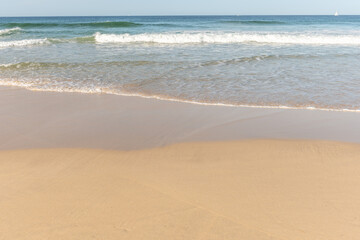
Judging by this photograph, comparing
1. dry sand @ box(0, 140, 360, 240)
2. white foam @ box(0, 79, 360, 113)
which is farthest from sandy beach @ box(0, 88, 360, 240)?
white foam @ box(0, 79, 360, 113)

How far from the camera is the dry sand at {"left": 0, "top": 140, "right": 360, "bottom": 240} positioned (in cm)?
234

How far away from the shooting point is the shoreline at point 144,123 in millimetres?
4199

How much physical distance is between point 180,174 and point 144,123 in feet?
6.07

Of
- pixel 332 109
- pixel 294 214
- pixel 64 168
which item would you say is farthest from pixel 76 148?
pixel 332 109

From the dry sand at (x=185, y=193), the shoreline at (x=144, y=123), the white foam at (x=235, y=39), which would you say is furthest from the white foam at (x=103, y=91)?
the white foam at (x=235, y=39)

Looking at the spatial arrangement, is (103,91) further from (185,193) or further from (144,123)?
(185,193)

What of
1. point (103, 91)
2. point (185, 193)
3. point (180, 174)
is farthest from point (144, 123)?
point (103, 91)

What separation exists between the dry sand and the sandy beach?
1cm

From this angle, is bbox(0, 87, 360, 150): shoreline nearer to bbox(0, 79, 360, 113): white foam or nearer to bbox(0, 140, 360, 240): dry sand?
bbox(0, 79, 360, 113): white foam

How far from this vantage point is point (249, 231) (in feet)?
7.60

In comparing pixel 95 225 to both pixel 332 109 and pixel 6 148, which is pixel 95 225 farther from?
pixel 332 109

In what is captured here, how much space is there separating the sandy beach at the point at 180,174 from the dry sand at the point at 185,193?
11 mm

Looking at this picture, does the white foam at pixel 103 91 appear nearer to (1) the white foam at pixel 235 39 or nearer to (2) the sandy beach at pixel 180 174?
(2) the sandy beach at pixel 180 174

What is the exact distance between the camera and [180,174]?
3.19 m
